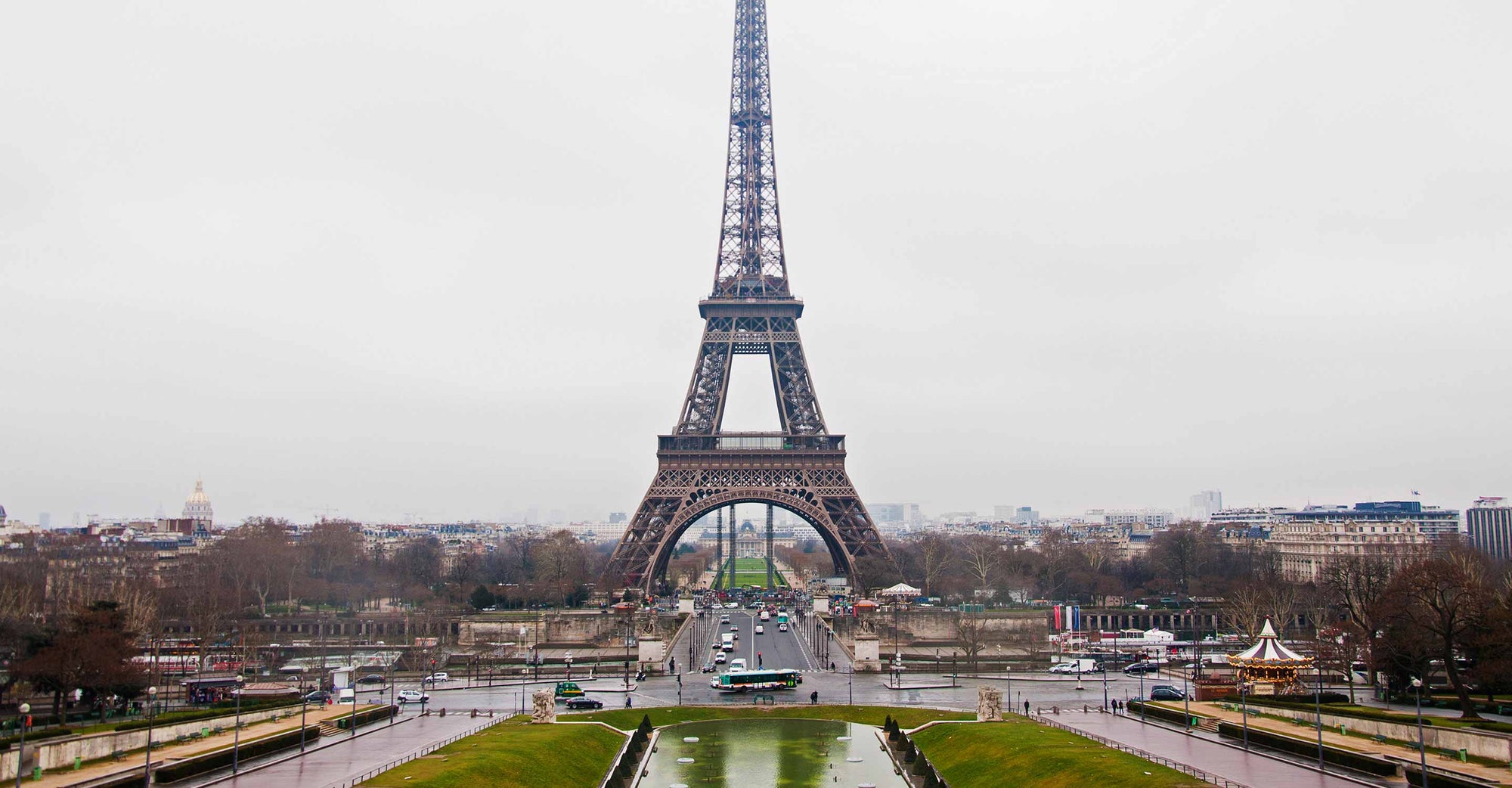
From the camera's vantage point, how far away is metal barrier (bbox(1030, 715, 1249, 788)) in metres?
36.3

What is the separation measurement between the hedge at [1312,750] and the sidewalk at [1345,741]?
492 millimetres

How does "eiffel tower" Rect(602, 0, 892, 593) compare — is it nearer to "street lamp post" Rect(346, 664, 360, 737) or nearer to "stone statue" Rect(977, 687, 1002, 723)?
"street lamp post" Rect(346, 664, 360, 737)

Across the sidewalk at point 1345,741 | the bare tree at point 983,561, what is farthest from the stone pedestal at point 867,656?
the bare tree at point 983,561

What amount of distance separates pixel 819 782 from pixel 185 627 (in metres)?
70.4

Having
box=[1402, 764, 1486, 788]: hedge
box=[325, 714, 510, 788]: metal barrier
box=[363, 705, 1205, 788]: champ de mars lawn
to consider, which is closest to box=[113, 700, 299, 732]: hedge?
box=[325, 714, 510, 788]: metal barrier

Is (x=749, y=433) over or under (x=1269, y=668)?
over

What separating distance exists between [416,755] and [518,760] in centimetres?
397

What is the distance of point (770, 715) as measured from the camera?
55594 millimetres

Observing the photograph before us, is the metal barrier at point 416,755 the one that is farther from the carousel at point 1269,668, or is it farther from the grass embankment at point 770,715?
the carousel at point 1269,668

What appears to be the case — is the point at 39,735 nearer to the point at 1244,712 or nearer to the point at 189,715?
the point at 189,715

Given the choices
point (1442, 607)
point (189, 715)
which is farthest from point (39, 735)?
point (1442, 607)

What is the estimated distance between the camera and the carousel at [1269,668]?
2212 inches

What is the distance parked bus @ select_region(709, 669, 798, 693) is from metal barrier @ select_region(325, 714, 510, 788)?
40.1ft

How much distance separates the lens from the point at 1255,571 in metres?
129
